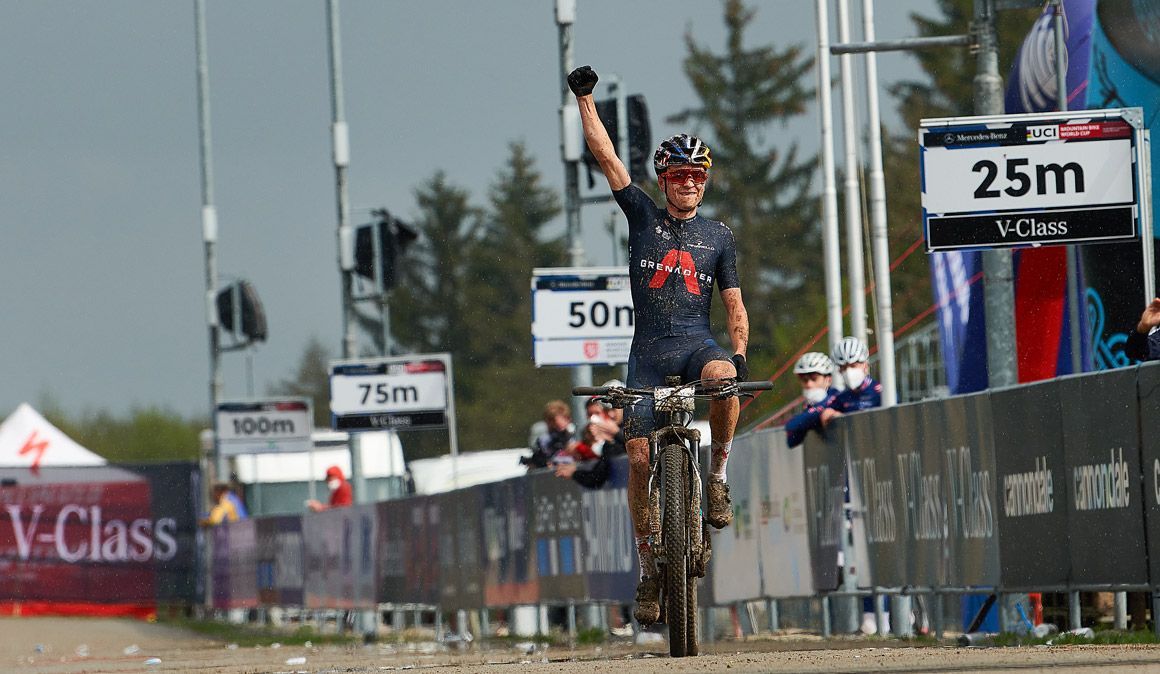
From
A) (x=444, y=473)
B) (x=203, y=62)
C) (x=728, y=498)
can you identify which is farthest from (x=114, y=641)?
(x=203, y=62)

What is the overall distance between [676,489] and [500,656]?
230 inches

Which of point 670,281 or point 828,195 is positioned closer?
point 670,281

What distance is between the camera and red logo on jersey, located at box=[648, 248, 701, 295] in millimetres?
10477

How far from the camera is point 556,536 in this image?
60.8 feet

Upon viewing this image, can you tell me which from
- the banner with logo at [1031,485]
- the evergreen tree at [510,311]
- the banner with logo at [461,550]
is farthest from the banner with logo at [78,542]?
the evergreen tree at [510,311]

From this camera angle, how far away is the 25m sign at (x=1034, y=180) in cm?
1260

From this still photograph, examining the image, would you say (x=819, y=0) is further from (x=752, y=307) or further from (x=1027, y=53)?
(x=752, y=307)

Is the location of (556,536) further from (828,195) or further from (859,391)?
(828,195)

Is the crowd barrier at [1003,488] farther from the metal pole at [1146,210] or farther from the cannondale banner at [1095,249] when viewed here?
the cannondale banner at [1095,249]

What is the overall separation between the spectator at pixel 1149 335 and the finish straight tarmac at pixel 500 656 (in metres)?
1.85

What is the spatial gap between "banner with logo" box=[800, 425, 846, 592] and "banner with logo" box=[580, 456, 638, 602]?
6.79 ft

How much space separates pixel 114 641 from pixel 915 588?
1448 cm

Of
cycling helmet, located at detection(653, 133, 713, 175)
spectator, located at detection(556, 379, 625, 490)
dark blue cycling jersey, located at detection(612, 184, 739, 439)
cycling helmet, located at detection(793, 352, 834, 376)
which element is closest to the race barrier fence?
spectator, located at detection(556, 379, 625, 490)

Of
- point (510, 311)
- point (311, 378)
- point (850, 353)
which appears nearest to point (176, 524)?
point (850, 353)
